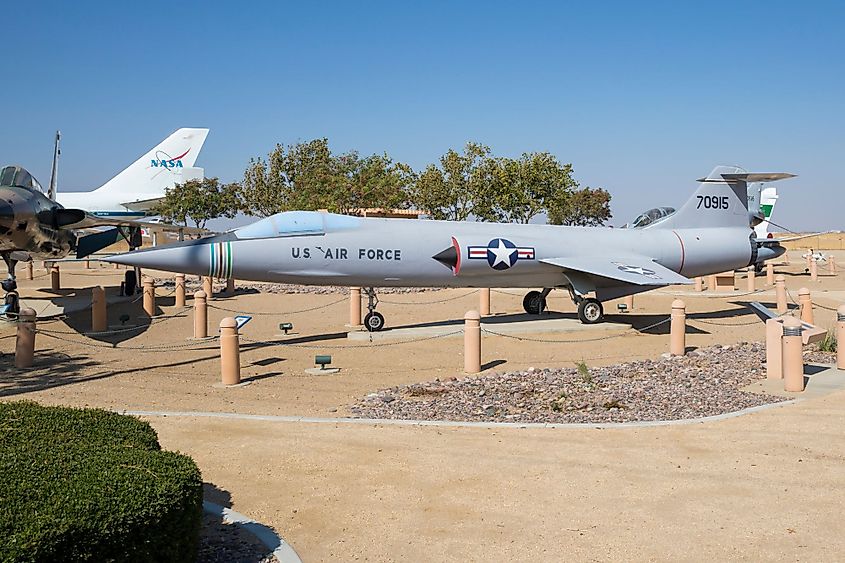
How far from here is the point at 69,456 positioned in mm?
4133

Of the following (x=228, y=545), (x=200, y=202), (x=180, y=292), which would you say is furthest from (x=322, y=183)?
(x=228, y=545)

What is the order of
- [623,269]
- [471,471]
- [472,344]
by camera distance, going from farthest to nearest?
1. [623,269]
2. [472,344]
3. [471,471]

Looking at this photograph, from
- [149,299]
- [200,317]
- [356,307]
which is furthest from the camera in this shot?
[149,299]

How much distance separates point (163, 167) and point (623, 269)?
3420 cm

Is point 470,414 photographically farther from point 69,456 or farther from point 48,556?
point 48,556

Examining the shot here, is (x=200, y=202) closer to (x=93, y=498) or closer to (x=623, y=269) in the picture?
(x=623, y=269)

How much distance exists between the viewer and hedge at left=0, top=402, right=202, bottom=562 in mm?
3250

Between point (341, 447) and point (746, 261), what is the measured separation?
585 inches

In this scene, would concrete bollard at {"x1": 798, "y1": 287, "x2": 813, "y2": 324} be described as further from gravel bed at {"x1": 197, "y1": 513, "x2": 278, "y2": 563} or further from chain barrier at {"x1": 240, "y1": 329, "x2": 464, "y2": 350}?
gravel bed at {"x1": 197, "y1": 513, "x2": 278, "y2": 563}

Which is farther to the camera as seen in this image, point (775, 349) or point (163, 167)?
point (163, 167)

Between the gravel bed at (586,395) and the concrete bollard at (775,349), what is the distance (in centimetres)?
26

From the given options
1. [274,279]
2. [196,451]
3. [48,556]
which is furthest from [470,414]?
[274,279]

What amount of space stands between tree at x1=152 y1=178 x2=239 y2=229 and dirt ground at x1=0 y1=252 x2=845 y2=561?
1637 inches

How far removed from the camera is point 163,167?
4322cm
